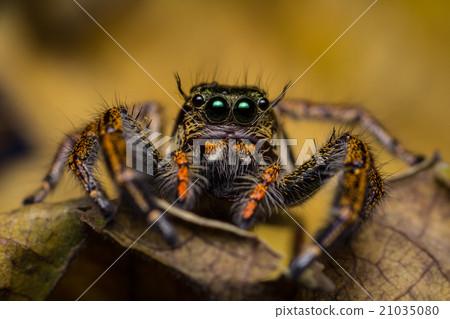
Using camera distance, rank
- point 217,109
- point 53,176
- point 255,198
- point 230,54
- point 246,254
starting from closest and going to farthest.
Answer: point 246,254, point 255,198, point 217,109, point 53,176, point 230,54

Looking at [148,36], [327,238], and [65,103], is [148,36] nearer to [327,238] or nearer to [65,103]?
[65,103]

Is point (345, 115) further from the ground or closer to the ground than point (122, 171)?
closer to the ground

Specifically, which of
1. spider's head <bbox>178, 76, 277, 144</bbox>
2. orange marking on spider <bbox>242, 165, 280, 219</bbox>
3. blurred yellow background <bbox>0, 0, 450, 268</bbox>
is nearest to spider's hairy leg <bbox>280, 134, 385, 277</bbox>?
orange marking on spider <bbox>242, 165, 280, 219</bbox>

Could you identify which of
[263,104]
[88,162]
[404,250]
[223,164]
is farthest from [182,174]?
[404,250]

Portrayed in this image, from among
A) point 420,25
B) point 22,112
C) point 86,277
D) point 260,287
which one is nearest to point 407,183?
point 260,287

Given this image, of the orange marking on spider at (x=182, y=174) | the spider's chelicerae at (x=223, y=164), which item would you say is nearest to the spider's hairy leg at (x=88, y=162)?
the spider's chelicerae at (x=223, y=164)

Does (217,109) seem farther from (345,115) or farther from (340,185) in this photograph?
(345,115)

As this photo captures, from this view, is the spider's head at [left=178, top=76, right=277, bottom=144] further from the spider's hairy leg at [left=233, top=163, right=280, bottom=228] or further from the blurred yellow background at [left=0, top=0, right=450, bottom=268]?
the blurred yellow background at [left=0, top=0, right=450, bottom=268]
